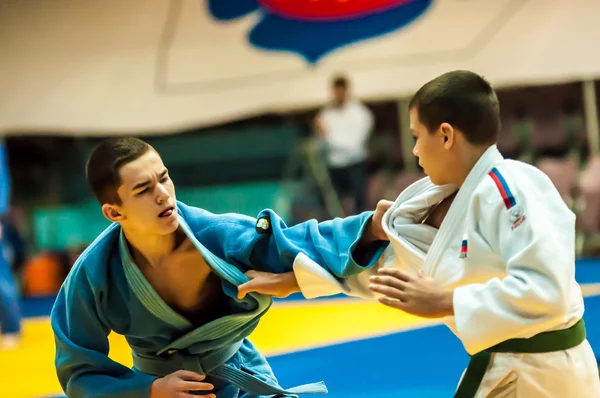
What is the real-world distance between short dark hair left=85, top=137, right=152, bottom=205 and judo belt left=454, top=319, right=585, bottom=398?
1.16 m

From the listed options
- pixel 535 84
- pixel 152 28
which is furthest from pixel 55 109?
pixel 535 84

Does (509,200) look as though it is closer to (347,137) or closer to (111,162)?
(111,162)

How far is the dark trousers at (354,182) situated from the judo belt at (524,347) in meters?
6.08

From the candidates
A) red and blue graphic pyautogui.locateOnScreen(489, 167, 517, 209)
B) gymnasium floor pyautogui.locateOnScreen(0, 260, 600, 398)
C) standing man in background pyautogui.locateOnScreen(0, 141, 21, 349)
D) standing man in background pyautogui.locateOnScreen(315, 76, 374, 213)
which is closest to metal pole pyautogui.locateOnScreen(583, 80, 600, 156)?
standing man in background pyautogui.locateOnScreen(315, 76, 374, 213)

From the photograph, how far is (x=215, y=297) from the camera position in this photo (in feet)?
8.28

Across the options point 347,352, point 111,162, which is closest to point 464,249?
point 111,162

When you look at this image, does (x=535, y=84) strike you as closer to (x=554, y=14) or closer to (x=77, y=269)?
(x=554, y=14)

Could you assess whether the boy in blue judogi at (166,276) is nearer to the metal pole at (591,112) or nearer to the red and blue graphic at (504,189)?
the red and blue graphic at (504,189)

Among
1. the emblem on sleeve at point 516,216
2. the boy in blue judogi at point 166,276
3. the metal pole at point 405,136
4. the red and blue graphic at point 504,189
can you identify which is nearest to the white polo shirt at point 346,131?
the metal pole at point 405,136

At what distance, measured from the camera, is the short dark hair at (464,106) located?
6.31ft

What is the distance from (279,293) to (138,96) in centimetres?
785

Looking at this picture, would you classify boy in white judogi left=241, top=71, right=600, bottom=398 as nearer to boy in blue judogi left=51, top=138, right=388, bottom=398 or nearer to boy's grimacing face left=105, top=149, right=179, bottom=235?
boy in blue judogi left=51, top=138, right=388, bottom=398

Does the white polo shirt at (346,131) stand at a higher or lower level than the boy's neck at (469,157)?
lower

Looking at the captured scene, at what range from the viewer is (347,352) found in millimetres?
4172
